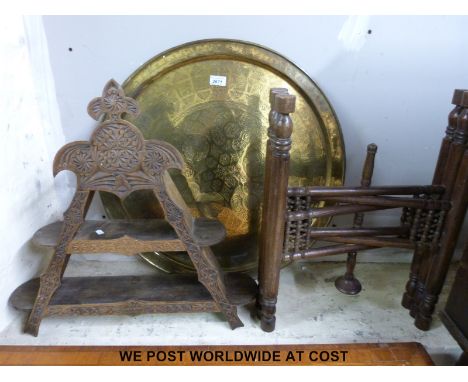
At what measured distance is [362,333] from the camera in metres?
1.24

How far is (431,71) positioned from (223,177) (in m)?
0.89

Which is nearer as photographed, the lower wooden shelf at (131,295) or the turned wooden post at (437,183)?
the turned wooden post at (437,183)

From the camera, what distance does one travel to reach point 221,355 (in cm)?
114

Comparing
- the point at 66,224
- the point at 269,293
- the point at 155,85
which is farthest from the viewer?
the point at 155,85

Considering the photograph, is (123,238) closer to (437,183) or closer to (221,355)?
(221,355)

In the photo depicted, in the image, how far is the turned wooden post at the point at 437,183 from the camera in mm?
1055

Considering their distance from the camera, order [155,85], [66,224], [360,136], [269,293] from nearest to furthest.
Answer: [66,224] → [269,293] → [155,85] → [360,136]

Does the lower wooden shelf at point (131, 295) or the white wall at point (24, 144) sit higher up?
the white wall at point (24, 144)

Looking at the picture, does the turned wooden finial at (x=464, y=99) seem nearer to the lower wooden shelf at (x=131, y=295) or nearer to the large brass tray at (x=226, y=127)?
the large brass tray at (x=226, y=127)

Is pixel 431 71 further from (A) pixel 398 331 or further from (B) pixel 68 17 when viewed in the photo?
(B) pixel 68 17

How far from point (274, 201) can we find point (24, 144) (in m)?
0.93

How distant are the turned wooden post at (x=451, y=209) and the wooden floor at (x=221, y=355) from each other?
0.57 ft

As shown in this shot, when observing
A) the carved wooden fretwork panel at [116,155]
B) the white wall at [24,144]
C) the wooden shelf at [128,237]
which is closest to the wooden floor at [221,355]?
the white wall at [24,144]
